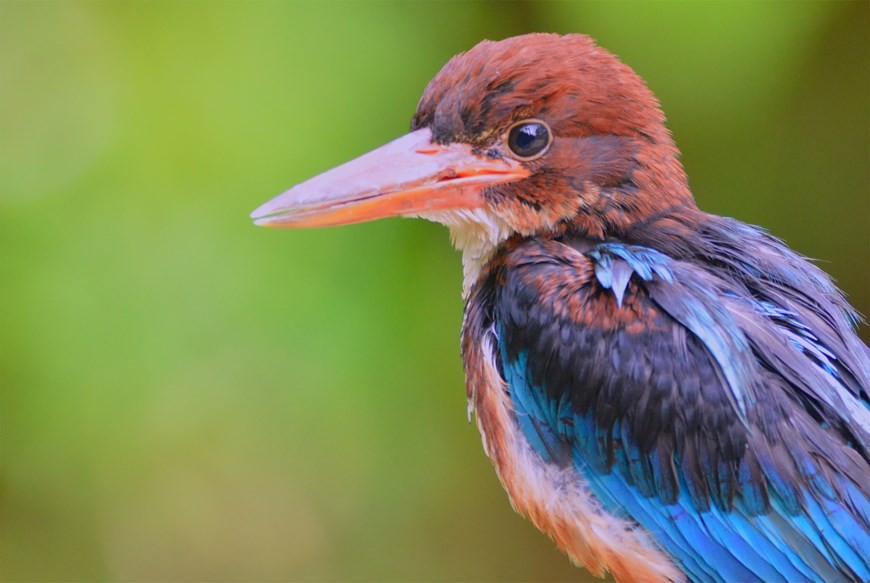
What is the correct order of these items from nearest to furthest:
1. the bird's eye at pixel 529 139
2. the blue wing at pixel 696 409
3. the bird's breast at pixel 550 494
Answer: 1. the blue wing at pixel 696 409
2. the bird's breast at pixel 550 494
3. the bird's eye at pixel 529 139

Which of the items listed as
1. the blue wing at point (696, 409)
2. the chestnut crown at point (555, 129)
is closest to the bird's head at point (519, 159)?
the chestnut crown at point (555, 129)

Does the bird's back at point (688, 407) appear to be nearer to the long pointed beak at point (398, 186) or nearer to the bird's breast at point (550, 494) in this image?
the bird's breast at point (550, 494)

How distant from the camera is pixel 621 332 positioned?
4.91ft

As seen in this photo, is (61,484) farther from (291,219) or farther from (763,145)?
(763,145)

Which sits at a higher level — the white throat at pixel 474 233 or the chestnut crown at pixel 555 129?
the chestnut crown at pixel 555 129

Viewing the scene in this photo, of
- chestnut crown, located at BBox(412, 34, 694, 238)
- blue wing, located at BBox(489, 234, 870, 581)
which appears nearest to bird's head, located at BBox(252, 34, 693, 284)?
chestnut crown, located at BBox(412, 34, 694, 238)

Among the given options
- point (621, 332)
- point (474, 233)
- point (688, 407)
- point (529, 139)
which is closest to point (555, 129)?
point (529, 139)

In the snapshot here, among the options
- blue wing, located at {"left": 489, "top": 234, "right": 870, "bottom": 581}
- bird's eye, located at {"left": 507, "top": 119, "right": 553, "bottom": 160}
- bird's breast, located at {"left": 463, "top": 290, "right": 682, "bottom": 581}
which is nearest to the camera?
blue wing, located at {"left": 489, "top": 234, "right": 870, "bottom": 581}

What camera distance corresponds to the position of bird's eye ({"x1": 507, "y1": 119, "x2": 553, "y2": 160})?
65.4 inches

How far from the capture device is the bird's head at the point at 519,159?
1.65 m

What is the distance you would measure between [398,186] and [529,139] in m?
0.25

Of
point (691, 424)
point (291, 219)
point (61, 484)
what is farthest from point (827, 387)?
point (61, 484)

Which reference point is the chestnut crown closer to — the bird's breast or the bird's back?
the bird's back

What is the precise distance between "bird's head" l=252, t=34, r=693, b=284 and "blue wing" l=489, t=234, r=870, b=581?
12 centimetres
